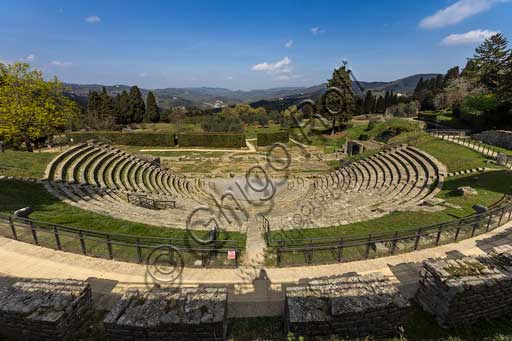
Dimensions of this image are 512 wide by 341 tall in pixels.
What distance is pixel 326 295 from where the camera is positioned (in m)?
5.88

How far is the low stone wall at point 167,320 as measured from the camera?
5.07 metres

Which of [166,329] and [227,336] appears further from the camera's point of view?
[227,336]

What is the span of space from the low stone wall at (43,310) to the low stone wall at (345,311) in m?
5.13

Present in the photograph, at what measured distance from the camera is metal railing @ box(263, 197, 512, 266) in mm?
8758

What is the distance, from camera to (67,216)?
11.4m

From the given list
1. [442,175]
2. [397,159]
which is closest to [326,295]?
[442,175]

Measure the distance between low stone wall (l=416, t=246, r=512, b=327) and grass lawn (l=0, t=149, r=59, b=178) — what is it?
2176cm

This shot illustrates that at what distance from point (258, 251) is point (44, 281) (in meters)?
6.62

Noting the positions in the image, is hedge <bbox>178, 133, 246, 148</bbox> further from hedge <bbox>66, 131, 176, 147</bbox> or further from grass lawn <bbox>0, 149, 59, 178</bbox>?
grass lawn <bbox>0, 149, 59, 178</bbox>

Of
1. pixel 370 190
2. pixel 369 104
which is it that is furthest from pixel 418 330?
pixel 369 104

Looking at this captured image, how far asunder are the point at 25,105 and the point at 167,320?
104 ft

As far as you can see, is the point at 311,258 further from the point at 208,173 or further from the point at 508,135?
the point at 508,135

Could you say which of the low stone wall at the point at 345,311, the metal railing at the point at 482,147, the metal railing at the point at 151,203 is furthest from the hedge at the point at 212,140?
the low stone wall at the point at 345,311

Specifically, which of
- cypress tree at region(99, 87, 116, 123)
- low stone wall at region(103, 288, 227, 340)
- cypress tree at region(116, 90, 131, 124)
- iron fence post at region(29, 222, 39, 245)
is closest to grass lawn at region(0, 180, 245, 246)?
iron fence post at region(29, 222, 39, 245)
